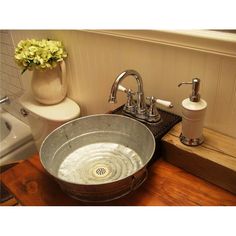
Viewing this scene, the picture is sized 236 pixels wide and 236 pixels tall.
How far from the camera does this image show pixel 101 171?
2.57ft

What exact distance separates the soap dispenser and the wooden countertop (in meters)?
0.11

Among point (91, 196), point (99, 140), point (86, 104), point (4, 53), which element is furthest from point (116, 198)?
point (4, 53)

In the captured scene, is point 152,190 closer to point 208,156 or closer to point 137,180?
point 137,180

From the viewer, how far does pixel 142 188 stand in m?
0.74

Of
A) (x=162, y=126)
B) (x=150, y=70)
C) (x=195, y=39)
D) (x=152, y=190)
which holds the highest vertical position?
(x=195, y=39)

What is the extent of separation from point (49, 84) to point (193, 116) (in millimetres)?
772

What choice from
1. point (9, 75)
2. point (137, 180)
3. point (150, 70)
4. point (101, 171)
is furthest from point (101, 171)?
point (9, 75)

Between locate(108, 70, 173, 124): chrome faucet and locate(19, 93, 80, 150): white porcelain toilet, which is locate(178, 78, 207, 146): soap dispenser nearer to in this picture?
locate(108, 70, 173, 124): chrome faucet

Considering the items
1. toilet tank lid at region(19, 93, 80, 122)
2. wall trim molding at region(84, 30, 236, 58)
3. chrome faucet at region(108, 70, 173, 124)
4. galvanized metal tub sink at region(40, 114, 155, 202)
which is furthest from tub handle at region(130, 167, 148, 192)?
toilet tank lid at region(19, 93, 80, 122)

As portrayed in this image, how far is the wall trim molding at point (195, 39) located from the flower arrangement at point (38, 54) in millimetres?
425
